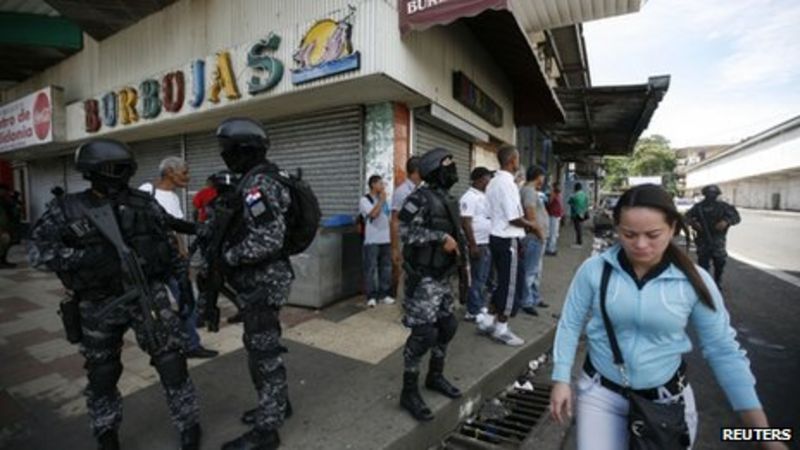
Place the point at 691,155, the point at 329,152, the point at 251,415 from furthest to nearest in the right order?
the point at 691,155
the point at 329,152
the point at 251,415

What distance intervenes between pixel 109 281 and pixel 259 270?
0.79m

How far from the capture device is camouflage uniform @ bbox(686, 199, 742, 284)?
637 centimetres

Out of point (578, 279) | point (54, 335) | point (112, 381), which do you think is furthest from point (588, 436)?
point (54, 335)

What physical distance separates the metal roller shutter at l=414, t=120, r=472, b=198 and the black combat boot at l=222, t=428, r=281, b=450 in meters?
4.74

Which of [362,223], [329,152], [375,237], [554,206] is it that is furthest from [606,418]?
[554,206]

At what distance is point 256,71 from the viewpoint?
221 inches

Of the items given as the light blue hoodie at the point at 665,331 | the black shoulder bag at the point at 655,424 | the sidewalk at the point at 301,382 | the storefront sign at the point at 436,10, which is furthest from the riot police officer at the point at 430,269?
the storefront sign at the point at 436,10

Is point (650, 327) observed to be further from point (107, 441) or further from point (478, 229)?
point (478, 229)

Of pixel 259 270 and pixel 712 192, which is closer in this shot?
pixel 259 270

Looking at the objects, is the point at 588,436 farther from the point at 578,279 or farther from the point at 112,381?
the point at 112,381

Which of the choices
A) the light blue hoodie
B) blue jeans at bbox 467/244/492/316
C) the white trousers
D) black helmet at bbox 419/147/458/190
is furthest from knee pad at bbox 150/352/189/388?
blue jeans at bbox 467/244/492/316

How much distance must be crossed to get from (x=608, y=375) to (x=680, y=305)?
420 millimetres

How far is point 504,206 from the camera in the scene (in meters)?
4.11

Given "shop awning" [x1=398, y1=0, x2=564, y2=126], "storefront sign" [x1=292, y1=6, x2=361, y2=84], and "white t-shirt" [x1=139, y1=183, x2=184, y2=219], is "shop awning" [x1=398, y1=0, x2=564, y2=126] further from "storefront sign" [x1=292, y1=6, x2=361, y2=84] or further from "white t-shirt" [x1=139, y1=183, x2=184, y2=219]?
"white t-shirt" [x1=139, y1=183, x2=184, y2=219]
